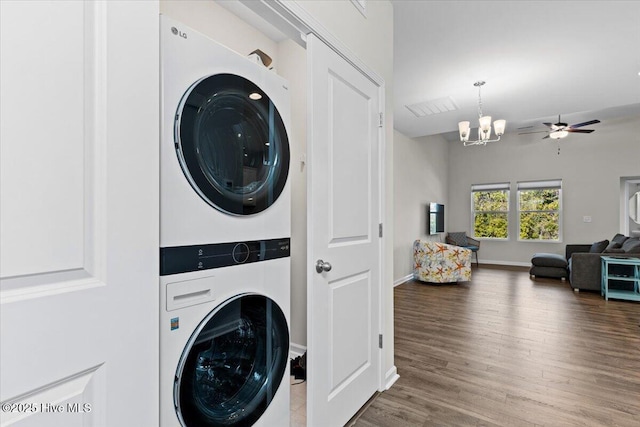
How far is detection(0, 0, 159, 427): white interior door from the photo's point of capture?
62 centimetres

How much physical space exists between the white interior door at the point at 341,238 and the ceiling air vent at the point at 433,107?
9.19 ft

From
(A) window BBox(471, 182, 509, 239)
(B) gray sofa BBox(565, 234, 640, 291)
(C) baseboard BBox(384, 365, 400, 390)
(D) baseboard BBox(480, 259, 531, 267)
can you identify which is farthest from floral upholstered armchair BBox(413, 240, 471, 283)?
(C) baseboard BBox(384, 365, 400, 390)

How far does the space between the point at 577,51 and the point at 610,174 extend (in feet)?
16.6

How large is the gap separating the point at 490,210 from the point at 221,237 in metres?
8.25

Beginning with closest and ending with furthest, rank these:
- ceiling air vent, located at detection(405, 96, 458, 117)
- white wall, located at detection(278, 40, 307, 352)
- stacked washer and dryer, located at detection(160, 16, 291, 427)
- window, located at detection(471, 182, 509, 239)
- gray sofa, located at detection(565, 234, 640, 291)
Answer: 1. stacked washer and dryer, located at detection(160, 16, 291, 427)
2. white wall, located at detection(278, 40, 307, 352)
3. ceiling air vent, located at detection(405, 96, 458, 117)
4. gray sofa, located at detection(565, 234, 640, 291)
5. window, located at detection(471, 182, 509, 239)

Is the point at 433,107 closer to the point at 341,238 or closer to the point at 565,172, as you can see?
the point at 341,238

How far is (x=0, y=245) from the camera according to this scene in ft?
1.97

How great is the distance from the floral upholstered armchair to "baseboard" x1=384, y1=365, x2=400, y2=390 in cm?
355

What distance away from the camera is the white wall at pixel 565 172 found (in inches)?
260

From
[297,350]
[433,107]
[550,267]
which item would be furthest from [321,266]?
[550,267]

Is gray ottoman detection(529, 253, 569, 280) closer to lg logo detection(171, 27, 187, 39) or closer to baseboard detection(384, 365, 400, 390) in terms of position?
baseboard detection(384, 365, 400, 390)

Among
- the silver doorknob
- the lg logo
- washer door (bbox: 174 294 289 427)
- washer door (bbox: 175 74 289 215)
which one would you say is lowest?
washer door (bbox: 174 294 289 427)

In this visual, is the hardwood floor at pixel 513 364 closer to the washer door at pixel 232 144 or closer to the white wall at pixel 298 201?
the white wall at pixel 298 201

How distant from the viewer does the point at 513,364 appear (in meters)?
2.52
